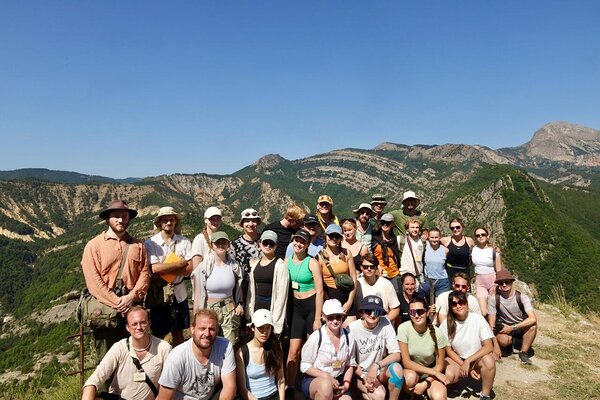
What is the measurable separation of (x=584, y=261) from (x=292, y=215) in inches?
4100

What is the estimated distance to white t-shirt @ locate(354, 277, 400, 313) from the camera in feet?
20.6

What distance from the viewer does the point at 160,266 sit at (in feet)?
18.3

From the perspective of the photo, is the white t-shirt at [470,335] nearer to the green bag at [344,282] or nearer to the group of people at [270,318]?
the group of people at [270,318]

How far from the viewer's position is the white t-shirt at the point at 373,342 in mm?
5641

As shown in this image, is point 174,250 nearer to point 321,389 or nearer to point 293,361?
point 293,361

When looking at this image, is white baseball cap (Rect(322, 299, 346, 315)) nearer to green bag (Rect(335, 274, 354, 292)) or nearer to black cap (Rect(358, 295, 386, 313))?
black cap (Rect(358, 295, 386, 313))

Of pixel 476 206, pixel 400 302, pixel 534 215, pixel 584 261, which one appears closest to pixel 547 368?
pixel 400 302

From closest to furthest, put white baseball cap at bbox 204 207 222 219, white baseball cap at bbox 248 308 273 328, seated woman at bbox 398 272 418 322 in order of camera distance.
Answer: white baseball cap at bbox 248 308 273 328 < white baseball cap at bbox 204 207 222 219 < seated woman at bbox 398 272 418 322

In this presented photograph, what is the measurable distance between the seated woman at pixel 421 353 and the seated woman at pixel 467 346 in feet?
1.00

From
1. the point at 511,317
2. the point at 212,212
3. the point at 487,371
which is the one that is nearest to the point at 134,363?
the point at 212,212

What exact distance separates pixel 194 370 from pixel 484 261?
6.50 m

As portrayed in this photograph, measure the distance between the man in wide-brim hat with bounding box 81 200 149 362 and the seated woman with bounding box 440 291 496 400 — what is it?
505 cm

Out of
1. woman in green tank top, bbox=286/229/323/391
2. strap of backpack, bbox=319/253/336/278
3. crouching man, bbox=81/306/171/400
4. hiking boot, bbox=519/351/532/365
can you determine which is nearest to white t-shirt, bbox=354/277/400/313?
strap of backpack, bbox=319/253/336/278

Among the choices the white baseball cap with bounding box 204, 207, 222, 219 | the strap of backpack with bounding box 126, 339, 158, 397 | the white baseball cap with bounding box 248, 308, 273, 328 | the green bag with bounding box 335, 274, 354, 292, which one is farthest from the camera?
the white baseball cap with bounding box 204, 207, 222, 219
